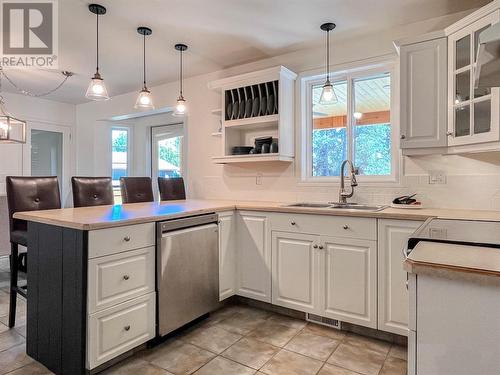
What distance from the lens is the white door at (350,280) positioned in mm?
2186

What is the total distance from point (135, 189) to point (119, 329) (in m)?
1.72

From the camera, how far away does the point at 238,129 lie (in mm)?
3422

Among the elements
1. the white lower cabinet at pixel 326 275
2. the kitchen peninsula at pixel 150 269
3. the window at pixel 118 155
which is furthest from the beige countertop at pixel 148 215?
the window at pixel 118 155

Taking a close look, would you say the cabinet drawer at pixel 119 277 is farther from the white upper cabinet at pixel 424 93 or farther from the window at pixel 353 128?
the white upper cabinet at pixel 424 93

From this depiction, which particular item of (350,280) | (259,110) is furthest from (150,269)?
(259,110)

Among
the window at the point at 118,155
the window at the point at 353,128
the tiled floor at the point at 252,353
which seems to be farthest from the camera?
the window at the point at 118,155

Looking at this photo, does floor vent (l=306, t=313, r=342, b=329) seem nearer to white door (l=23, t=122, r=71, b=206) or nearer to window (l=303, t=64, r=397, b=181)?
window (l=303, t=64, r=397, b=181)

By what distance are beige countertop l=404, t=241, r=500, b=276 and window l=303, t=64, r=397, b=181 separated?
168 centimetres

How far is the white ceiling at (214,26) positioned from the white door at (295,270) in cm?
172

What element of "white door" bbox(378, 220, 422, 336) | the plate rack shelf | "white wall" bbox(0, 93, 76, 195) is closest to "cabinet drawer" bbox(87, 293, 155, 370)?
"white door" bbox(378, 220, 422, 336)

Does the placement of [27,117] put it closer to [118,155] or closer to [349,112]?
[118,155]

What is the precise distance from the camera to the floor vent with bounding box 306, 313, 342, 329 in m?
2.39

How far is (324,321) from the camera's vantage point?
2457 mm

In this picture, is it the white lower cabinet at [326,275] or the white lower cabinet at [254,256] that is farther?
the white lower cabinet at [254,256]
